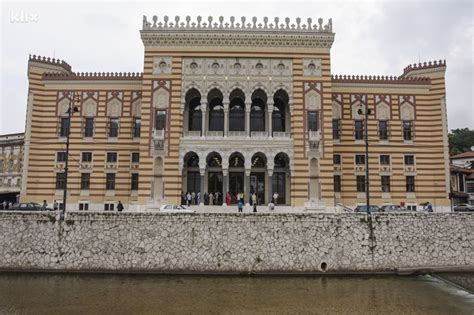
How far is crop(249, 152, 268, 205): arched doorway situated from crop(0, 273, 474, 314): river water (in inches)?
555

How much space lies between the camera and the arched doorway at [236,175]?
37656mm

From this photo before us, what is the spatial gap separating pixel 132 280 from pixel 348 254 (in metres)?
13.7

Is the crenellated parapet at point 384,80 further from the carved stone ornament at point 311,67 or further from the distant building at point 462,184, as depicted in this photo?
the distant building at point 462,184

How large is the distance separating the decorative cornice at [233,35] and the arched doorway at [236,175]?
10695mm

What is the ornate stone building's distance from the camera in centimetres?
3566

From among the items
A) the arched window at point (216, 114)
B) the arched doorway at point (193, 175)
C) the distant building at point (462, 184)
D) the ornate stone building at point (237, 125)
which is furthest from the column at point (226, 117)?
the distant building at point (462, 184)

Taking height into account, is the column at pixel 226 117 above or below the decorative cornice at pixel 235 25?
below

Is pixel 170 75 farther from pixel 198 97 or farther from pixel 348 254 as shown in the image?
pixel 348 254

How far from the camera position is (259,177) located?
38.2m

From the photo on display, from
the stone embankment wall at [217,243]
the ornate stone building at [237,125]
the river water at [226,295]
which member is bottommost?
the river water at [226,295]

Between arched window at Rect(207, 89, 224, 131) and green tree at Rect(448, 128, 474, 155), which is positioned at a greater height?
green tree at Rect(448, 128, 474, 155)

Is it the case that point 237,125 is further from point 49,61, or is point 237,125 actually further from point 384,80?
point 49,61

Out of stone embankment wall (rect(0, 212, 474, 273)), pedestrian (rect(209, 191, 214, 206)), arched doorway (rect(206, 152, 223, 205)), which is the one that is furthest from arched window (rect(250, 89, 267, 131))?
stone embankment wall (rect(0, 212, 474, 273))

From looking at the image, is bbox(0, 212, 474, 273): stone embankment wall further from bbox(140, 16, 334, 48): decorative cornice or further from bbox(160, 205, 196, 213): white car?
bbox(140, 16, 334, 48): decorative cornice
